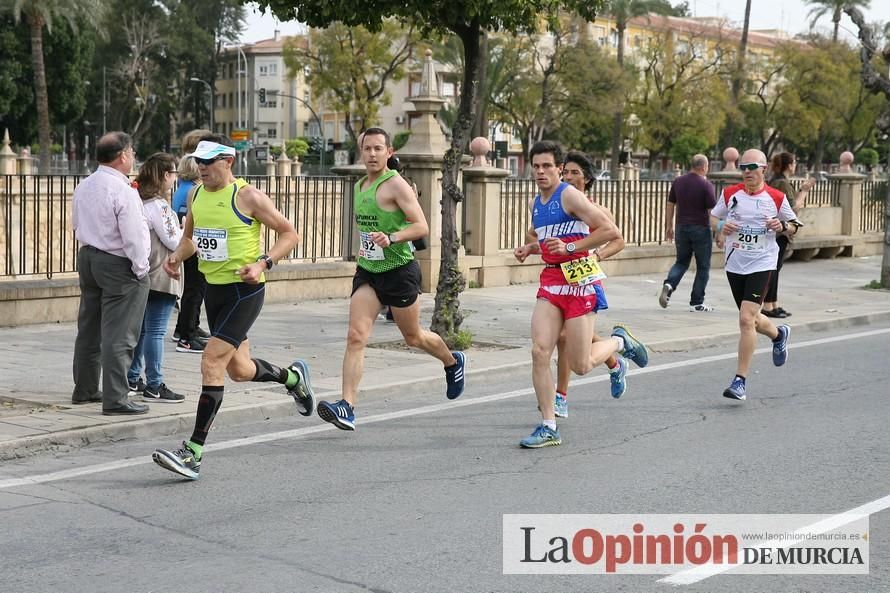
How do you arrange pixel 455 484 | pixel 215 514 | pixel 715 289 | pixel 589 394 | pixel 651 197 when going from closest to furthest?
pixel 215 514, pixel 455 484, pixel 589 394, pixel 715 289, pixel 651 197

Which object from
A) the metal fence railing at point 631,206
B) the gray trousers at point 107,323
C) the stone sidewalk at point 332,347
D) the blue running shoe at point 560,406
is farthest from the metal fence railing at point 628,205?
the gray trousers at point 107,323

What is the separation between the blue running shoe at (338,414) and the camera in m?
7.91

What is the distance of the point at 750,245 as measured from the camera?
9898mm

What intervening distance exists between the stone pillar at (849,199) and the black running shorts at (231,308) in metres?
21.7

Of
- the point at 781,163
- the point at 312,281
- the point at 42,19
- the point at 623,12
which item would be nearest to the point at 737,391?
the point at 781,163

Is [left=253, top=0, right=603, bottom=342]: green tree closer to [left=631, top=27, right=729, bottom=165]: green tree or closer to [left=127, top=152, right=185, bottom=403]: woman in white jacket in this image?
[left=127, top=152, right=185, bottom=403]: woman in white jacket

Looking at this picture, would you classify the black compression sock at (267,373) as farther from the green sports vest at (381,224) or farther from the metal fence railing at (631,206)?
the metal fence railing at (631,206)

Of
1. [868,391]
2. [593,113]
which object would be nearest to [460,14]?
[868,391]

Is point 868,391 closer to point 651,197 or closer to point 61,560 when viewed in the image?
point 61,560

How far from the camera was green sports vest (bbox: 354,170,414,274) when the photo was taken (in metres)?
8.06

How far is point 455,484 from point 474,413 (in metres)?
2.27

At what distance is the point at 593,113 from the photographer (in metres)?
66.5

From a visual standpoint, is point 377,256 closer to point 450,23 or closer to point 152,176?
point 152,176

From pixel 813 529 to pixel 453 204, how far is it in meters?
6.83
